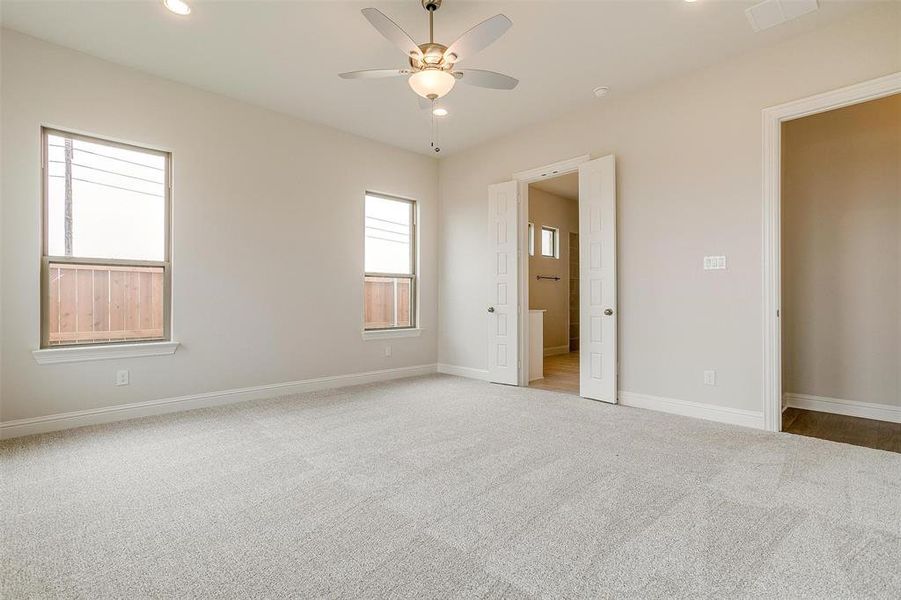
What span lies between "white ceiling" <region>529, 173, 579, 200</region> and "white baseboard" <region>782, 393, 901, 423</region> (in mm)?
4200

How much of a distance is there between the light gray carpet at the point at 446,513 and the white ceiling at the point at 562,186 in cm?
465

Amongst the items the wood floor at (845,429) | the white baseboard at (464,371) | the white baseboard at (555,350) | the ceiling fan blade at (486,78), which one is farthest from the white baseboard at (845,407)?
the white baseboard at (555,350)

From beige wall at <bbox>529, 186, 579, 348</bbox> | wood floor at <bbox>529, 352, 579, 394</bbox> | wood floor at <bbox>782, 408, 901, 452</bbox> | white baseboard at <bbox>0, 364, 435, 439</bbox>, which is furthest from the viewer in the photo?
beige wall at <bbox>529, 186, 579, 348</bbox>

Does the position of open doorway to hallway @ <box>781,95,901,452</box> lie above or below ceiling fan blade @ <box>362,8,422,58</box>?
below

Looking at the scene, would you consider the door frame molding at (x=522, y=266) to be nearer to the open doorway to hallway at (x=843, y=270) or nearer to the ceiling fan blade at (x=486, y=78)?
the ceiling fan blade at (x=486, y=78)

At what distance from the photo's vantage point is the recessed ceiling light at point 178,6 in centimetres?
282

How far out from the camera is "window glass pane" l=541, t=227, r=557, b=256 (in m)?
7.95

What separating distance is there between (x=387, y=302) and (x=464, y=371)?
4.49 feet

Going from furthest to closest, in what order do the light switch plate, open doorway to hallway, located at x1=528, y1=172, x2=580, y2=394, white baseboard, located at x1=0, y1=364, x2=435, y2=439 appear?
1. open doorway to hallway, located at x1=528, y1=172, x2=580, y2=394
2. the light switch plate
3. white baseboard, located at x1=0, y1=364, x2=435, y2=439

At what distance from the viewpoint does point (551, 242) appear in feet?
26.9

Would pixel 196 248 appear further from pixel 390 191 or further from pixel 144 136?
pixel 390 191

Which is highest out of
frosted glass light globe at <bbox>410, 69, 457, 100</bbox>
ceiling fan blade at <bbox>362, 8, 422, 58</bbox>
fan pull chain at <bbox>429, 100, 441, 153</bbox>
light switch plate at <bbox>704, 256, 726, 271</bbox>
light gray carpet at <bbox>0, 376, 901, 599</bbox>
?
fan pull chain at <bbox>429, 100, 441, 153</bbox>

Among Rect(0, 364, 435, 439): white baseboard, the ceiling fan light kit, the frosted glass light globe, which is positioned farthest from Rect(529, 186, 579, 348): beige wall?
the frosted glass light globe

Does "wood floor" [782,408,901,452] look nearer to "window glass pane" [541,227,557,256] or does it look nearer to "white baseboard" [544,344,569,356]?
"white baseboard" [544,344,569,356]
